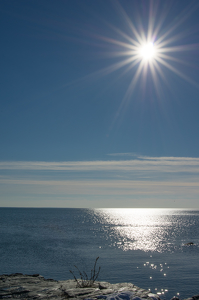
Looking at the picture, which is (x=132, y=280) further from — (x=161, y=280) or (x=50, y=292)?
(x=50, y=292)

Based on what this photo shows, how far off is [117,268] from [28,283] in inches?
865

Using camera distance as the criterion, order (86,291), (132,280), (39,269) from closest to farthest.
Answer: (86,291)
(132,280)
(39,269)

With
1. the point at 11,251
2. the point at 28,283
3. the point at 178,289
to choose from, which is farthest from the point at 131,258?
the point at 28,283

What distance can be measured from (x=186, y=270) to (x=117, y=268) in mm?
10642

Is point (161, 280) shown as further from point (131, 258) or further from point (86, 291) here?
point (86, 291)

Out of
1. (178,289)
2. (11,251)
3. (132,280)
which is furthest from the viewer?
(11,251)

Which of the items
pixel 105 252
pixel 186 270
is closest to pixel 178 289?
pixel 186 270

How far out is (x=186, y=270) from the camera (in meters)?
37.4

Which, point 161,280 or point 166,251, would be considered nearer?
point 161,280

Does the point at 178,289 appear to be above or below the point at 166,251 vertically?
below

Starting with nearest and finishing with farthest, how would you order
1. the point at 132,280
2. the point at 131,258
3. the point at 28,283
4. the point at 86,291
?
the point at 86,291 → the point at 28,283 → the point at 132,280 → the point at 131,258

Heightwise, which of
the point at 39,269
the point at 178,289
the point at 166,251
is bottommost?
the point at 178,289

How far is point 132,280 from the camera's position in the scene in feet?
105

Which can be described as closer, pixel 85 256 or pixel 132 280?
pixel 132 280
